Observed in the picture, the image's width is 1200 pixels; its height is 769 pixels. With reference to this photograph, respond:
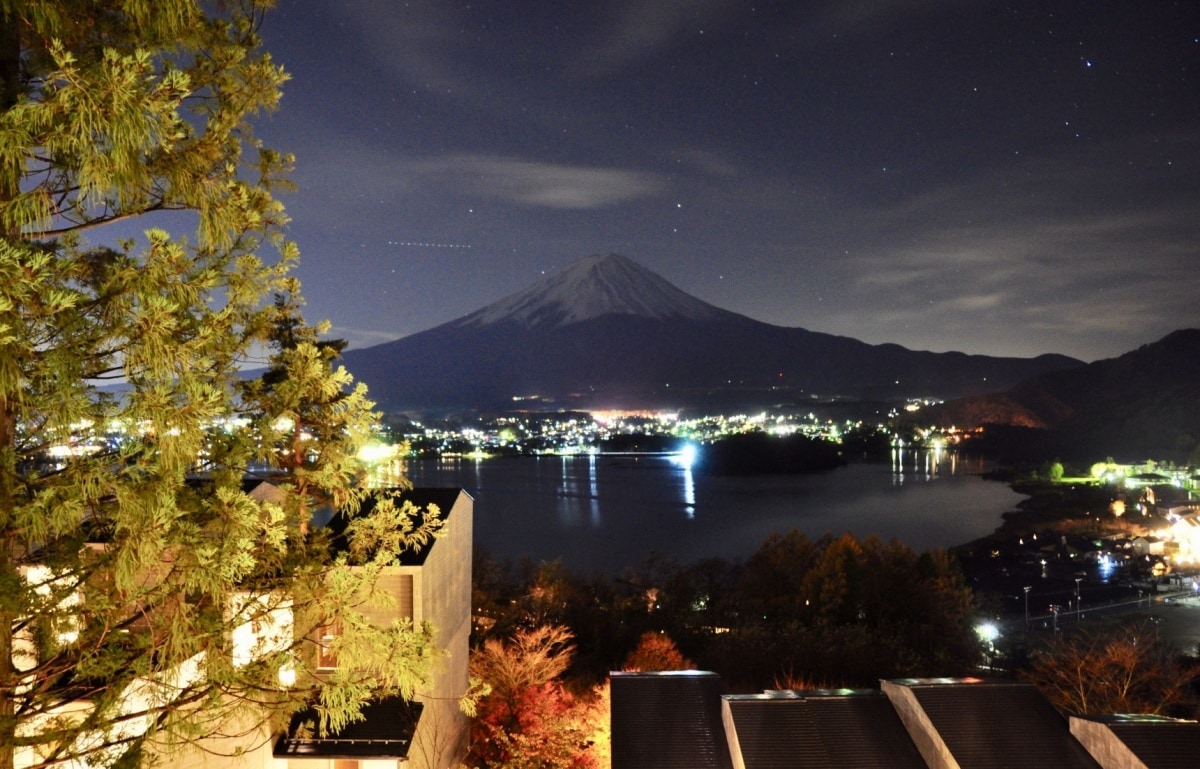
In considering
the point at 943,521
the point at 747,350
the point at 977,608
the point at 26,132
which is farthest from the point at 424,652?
the point at 747,350

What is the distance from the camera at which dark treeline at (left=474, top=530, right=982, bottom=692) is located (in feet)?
36.3

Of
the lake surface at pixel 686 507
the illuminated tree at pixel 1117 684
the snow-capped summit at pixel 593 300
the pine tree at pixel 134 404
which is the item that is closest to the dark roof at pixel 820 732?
the pine tree at pixel 134 404

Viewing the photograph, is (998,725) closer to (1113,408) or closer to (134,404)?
(134,404)

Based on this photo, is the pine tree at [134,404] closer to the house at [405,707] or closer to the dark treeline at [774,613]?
the house at [405,707]

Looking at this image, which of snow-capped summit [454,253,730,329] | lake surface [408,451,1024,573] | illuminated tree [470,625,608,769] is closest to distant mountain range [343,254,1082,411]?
snow-capped summit [454,253,730,329]

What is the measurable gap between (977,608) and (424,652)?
680 inches

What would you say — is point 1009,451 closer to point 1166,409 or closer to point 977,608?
point 1166,409

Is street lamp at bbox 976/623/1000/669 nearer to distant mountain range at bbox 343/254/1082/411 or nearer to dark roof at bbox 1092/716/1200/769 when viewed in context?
dark roof at bbox 1092/716/1200/769

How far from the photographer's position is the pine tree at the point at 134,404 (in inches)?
69.5

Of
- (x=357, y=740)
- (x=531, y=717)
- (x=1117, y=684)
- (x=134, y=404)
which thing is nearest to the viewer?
(x=134, y=404)

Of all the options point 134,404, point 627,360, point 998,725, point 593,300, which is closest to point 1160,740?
point 998,725

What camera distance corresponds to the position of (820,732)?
505 centimetres

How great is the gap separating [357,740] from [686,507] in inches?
1145

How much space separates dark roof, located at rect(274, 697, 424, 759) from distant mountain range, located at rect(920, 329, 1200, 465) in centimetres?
4512
